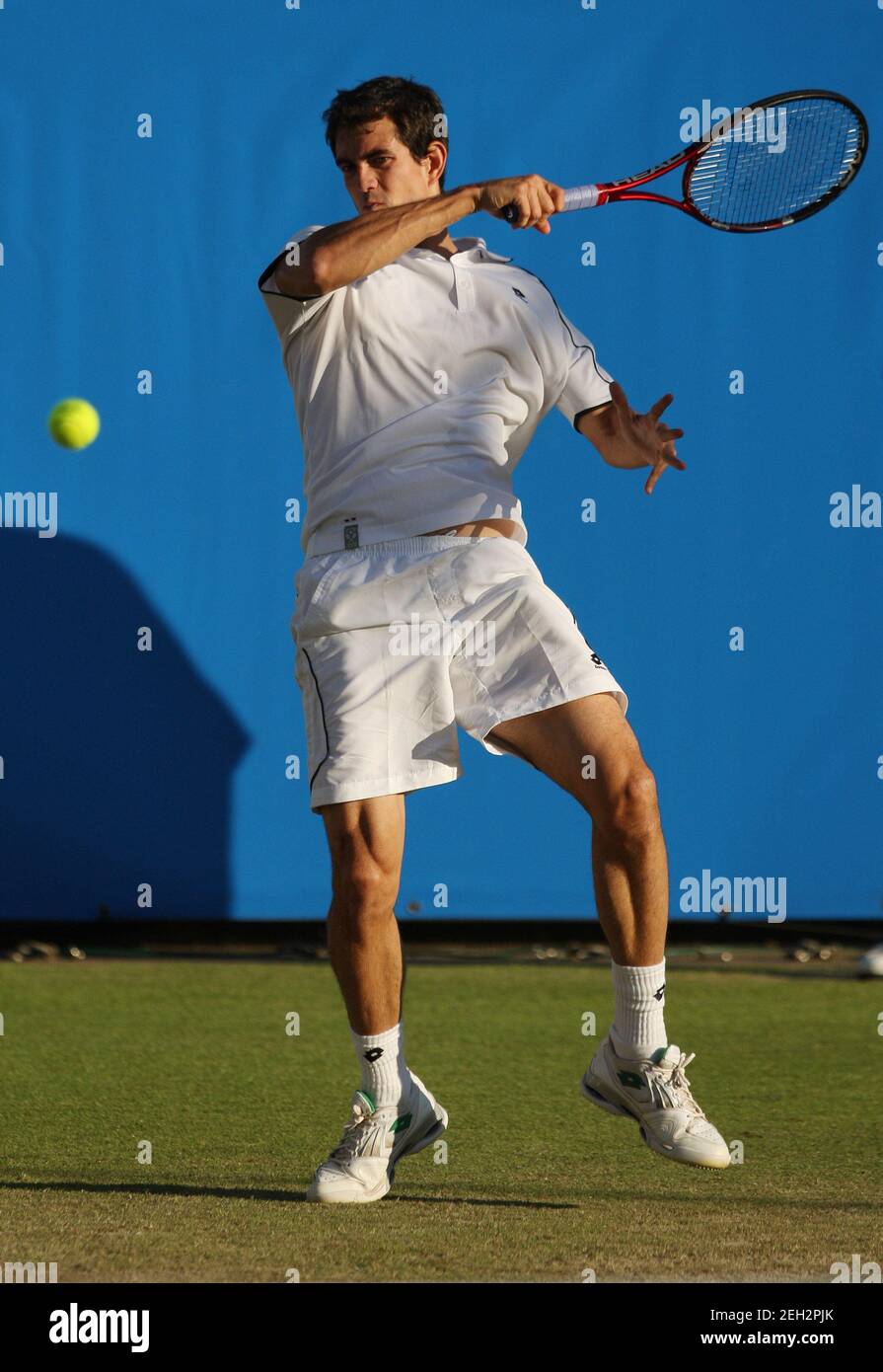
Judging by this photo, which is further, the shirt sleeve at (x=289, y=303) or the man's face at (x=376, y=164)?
the man's face at (x=376, y=164)

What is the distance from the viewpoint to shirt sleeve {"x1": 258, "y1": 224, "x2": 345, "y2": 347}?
2551 mm

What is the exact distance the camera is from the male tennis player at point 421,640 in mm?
2480

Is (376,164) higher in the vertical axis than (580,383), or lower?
higher

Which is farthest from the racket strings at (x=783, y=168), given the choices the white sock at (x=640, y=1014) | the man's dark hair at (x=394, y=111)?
the white sock at (x=640, y=1014)

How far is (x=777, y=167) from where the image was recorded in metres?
3.12

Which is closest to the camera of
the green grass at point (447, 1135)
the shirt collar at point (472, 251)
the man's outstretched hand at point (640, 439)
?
the green grass at point (447, 1135)

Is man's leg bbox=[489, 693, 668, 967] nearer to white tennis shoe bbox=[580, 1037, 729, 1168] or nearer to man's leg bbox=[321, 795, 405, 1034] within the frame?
white tennis shoe bbox=[580, 1037, 729, 1168]

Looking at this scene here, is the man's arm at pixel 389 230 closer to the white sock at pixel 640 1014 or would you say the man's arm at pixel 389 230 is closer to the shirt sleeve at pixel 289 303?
the shirt sleeve at pixel 289 303

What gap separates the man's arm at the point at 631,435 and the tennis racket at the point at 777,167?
0.52 meters

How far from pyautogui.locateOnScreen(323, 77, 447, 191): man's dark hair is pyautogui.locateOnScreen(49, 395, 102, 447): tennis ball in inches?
88.3

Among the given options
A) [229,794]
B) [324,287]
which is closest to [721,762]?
[229,794]

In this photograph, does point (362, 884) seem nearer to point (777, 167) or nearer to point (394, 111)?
point (394, 111)

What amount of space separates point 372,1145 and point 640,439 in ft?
3.79

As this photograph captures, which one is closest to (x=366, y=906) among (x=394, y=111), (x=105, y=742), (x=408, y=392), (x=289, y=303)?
(x=408, y=392)
